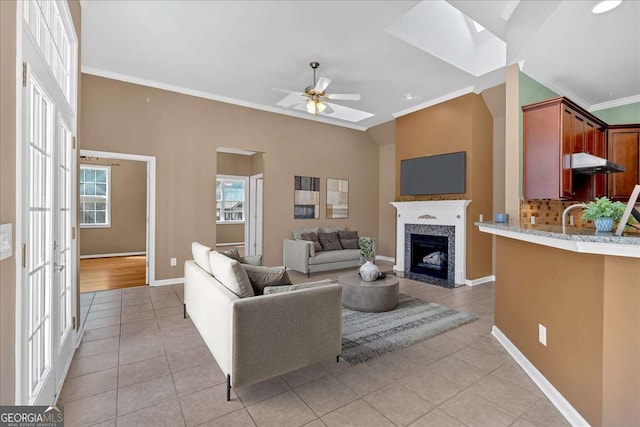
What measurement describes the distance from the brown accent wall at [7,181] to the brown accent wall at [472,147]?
5526mm

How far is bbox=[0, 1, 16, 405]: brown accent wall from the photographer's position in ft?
3.74

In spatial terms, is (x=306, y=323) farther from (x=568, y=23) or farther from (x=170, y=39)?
(x=170, y=39)

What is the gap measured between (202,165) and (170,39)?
2.17 meters

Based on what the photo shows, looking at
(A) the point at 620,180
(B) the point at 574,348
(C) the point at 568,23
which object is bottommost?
(B) the point at 574,348

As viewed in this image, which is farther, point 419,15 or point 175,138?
point 175,138

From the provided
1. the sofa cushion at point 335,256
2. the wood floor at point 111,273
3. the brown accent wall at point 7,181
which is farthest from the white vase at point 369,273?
the wood floor at point 111,273

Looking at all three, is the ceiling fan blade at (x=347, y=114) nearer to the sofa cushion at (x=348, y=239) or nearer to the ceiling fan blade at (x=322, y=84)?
the ceiling fan blade at (x=322, y=84)

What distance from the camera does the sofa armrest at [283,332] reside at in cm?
202

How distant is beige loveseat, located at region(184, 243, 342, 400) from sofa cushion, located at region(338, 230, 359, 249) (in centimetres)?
404

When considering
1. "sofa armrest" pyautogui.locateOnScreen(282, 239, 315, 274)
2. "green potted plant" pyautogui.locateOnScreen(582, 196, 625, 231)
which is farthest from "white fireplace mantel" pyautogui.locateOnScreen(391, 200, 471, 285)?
"green potted plant" pyautogui.locateOnScreen(582, 196, 625, 231)

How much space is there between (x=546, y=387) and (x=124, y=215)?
9.04m

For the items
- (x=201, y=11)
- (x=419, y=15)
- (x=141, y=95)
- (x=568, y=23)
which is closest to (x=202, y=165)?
(x=141, y=95)

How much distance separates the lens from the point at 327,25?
3398mm

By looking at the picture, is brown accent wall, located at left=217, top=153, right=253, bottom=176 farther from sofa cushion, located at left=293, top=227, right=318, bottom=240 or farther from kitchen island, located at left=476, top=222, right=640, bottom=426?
kitchen island, located at left=476, top=222, right=640, bottom=426
